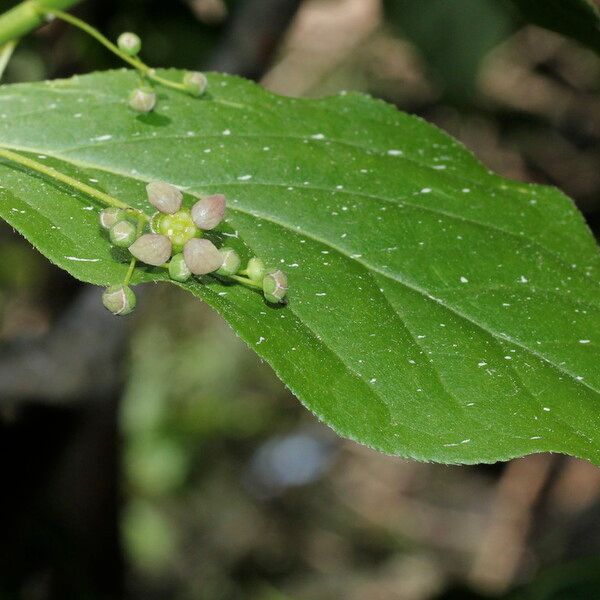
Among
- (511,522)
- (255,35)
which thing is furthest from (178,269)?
(511,522)

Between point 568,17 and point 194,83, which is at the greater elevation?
point 568,17

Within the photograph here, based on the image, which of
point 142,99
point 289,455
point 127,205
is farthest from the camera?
point 289,455

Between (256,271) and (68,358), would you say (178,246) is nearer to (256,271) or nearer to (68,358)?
(256,271)

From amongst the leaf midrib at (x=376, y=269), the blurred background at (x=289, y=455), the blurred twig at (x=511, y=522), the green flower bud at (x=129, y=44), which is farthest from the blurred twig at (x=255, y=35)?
the blurred twig at (x=511, y=522)

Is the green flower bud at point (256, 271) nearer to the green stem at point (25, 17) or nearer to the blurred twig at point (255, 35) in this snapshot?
the green stem at point (25, 17)

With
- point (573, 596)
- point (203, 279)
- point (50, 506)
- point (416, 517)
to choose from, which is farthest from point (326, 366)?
point (416, 517)

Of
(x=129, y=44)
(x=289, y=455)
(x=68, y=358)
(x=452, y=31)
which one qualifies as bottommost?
(x=289, y=455)

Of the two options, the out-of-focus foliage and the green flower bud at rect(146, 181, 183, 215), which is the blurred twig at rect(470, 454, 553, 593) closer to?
the out-of-focus foliage
